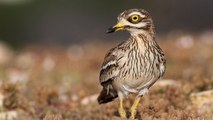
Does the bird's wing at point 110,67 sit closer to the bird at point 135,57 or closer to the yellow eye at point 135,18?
the bird at point 135,57

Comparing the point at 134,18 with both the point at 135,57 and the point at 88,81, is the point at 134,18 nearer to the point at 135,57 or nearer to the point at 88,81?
the point at 135,57

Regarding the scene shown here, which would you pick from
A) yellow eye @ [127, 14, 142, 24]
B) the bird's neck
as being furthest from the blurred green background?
yellow eye @ [127, 14, 142, 24]

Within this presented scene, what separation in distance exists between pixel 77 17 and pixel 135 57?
1810 inches

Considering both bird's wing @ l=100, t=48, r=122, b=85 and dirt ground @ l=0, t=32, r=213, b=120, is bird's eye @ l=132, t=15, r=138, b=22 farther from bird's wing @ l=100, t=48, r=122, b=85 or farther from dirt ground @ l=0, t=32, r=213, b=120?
dirt ground @ l=0, t=32, r=213, b=120

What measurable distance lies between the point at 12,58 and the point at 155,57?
51.4 feet

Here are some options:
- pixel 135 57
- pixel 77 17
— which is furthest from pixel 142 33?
pixel 77 17

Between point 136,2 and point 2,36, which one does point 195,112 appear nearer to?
point 2,36

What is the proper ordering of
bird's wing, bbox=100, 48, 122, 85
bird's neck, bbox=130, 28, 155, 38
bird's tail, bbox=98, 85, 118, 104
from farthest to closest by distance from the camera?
bird's tail, bbox=98, 85, 118, 104, bird's wing, bbox=100, 48, 122, 85, bird's neck, bbox=130, 28, 155, 38

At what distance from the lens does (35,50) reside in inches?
1098

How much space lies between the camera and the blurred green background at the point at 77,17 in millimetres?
51250

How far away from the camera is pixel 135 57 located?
1199 centimetres

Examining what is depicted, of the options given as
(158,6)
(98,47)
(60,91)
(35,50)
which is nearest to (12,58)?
(35,50)

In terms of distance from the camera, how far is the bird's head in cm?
1184

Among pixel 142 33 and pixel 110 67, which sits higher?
pixel 142 33
